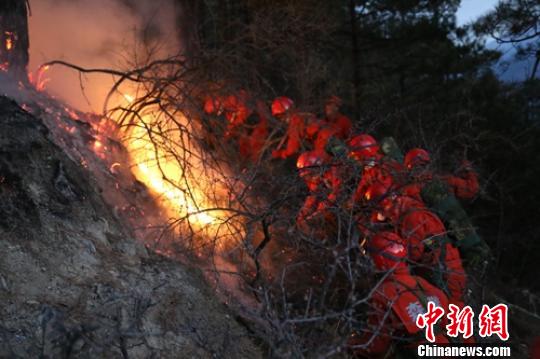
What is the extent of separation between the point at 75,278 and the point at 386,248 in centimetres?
287

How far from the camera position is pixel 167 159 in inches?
279

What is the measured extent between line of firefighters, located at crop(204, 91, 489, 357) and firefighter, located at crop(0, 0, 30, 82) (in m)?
3.75

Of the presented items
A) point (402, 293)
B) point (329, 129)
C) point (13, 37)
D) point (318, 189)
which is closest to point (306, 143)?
point (329, 129)

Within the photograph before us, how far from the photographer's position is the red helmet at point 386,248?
4.88 metres

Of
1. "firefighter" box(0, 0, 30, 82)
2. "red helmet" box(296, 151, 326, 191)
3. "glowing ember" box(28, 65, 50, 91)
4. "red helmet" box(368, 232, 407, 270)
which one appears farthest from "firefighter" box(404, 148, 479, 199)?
"glowing ember" box(28, 65, 50, 91)

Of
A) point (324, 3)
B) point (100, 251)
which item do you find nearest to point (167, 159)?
point (100, 251)

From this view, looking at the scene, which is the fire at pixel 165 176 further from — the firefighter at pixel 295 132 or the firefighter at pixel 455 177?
the firefighter at pixel 455 177

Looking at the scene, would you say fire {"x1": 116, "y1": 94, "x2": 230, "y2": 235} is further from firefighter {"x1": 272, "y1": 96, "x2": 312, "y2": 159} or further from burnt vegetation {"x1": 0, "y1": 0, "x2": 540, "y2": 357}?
firefighter {"x1": 272, "y1": 96, "x2": 312, "y2": 159}

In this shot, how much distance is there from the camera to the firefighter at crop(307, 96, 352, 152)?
717cm

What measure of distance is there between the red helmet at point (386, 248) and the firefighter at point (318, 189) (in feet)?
1.92

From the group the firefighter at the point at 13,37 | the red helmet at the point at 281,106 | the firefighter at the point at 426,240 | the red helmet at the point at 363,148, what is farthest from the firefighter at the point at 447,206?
the firefighter at the point at 13,37

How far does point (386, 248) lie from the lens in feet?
16.1

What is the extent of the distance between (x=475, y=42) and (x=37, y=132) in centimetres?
1118

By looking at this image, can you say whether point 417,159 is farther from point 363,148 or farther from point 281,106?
point 281,106
